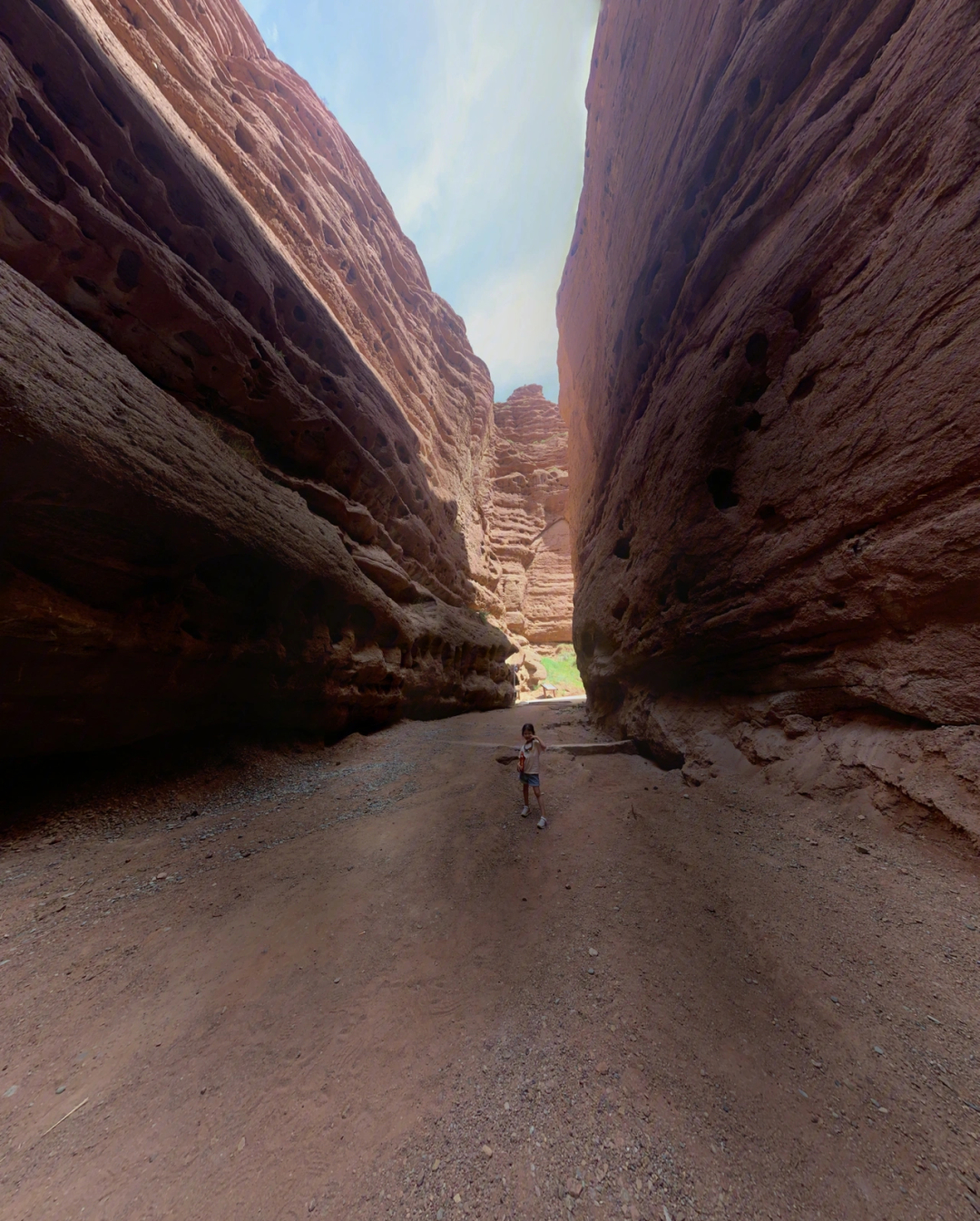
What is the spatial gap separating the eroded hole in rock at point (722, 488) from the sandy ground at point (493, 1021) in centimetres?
372

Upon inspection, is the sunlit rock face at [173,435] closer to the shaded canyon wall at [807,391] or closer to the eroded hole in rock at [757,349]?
the shaded canyon wall at [807,391]

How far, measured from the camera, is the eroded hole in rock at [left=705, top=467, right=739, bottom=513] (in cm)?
556

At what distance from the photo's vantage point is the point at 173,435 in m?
4.77

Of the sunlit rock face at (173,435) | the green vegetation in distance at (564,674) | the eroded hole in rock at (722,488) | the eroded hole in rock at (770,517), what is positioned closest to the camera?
the sunlit rock face at (173,435)

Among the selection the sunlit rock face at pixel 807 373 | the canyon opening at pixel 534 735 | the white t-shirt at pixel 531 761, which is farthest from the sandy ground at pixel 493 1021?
the sunlit rock face at pixel 807 373

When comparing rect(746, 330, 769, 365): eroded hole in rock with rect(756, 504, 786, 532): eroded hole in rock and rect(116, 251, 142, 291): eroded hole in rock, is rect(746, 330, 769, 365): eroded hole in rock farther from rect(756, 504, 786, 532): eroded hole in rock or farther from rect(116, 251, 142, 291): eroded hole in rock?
rect(116, 251, 142, 291): eroded hole in rock

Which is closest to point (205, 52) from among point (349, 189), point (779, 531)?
point (349, 189)

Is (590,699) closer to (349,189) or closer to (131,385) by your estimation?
(131,385)

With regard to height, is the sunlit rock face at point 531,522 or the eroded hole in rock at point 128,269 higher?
the sunlit rock face at point 531,522

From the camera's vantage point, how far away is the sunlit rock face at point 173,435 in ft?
13.3

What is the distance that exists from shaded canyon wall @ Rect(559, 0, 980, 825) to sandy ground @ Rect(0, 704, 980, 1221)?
148cm

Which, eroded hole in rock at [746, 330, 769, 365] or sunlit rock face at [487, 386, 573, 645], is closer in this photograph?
eroded hole in rock at [746, 330, 769, 365]

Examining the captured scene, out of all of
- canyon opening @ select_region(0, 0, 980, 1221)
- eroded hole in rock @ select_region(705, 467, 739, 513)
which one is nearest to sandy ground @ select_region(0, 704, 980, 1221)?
canyon opening @ select_region(0, 0, 980, 1221)

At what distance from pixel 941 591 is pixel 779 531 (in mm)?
1709
